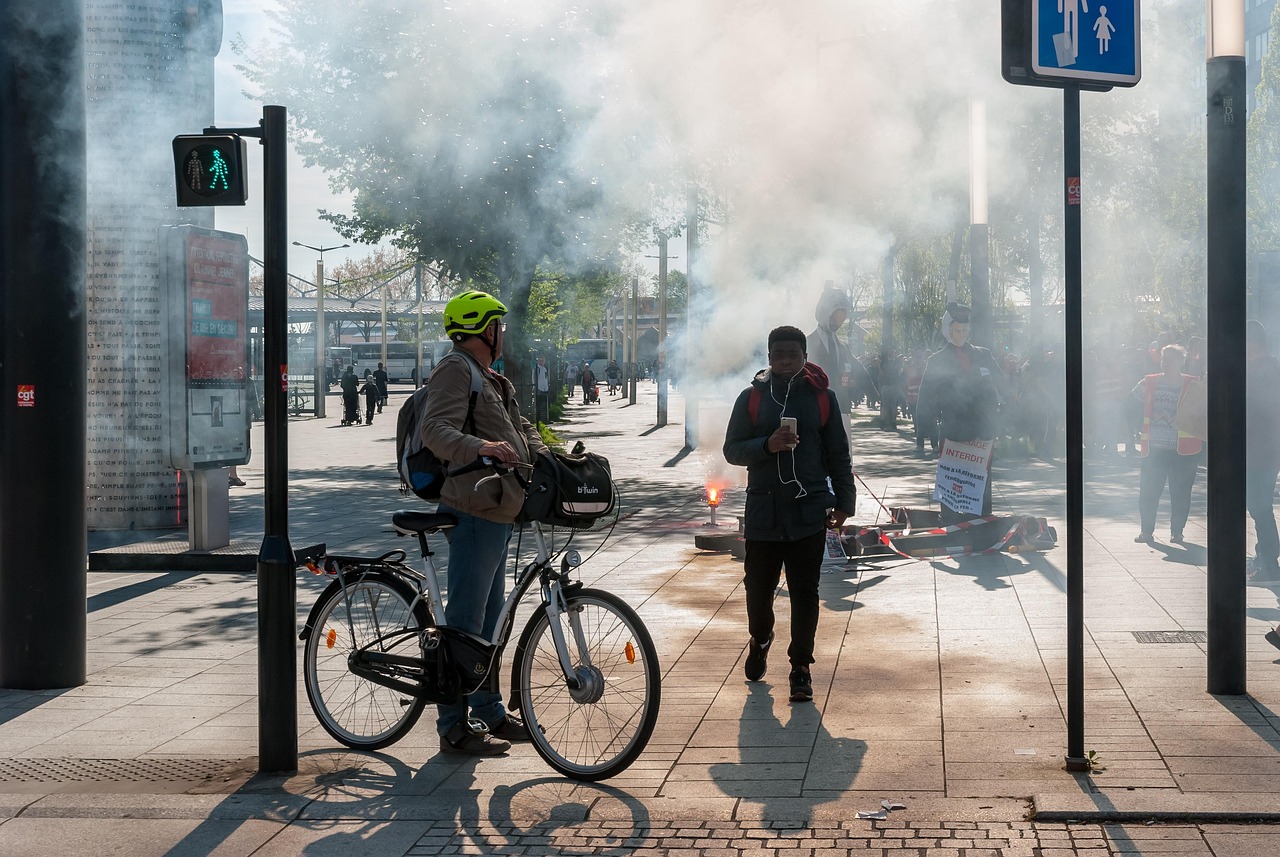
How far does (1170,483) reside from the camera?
10.3 meters

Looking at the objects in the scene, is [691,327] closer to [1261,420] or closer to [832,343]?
[832,343]

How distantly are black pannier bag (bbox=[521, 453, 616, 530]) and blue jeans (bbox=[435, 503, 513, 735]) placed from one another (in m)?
0.25

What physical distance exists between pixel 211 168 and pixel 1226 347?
3704 mm

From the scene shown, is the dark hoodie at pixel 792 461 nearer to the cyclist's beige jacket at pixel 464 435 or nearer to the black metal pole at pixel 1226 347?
the cyclist's beige jacket at pixel 464 435

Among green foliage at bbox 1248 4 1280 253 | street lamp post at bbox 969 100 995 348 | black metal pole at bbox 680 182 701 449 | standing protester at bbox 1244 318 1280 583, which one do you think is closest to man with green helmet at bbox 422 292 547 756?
standing protester at bbox 1244 318 1280 583

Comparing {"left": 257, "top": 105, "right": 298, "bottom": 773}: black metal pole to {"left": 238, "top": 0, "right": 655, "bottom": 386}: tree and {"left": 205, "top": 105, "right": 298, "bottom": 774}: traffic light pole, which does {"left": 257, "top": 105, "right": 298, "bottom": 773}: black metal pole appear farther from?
{"left": 238, "top": 0, "right": 655, "bottom": 386}: tree

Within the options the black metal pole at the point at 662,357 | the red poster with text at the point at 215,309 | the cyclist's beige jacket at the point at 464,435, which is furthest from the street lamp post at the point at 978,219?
the black metal pole at the point at 662,357

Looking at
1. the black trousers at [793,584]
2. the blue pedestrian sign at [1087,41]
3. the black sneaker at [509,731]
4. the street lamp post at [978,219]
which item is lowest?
the black sneaker at [509,731]

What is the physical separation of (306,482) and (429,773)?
13.3m

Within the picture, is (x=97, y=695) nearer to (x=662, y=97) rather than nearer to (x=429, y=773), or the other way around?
(x=429, y=773)

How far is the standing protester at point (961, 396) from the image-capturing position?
33.8 feet

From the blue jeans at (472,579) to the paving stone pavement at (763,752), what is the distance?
214mm

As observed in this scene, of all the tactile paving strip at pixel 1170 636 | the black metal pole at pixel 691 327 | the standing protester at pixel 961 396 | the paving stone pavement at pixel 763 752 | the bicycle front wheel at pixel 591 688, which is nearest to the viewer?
the paving stone pavement at pixel 763 752

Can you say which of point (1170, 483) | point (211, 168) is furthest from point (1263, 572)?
point (211, 168)
